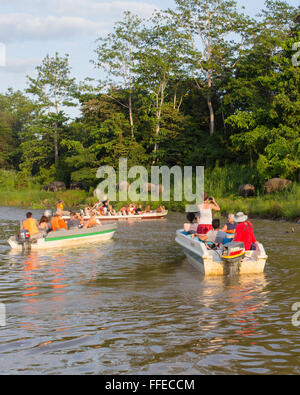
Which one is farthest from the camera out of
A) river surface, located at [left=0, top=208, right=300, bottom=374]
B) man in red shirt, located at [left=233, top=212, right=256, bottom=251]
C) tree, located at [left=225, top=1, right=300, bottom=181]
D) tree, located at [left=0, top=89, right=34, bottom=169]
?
tree, located at [left=0, top=89, right=34, bottom=169]

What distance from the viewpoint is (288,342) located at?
7137 mm

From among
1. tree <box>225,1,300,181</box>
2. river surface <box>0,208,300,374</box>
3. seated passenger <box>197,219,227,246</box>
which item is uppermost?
tree <box>225,1,300,181</box>

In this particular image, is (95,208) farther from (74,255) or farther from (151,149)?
(151,149)

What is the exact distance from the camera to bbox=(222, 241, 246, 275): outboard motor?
11.6 metres

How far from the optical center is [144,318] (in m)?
8.53

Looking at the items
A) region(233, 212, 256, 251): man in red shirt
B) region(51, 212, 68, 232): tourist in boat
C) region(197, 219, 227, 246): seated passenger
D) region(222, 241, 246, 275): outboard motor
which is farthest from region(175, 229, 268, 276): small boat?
region(51, 212, 68, 232): tourist in boat

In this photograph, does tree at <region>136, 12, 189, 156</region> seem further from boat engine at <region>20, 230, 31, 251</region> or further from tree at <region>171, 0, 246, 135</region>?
boat engine at <region>20, 230, 31, 251</region>

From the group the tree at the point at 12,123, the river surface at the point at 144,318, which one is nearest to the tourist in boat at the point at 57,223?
the river surface at the point at 144,318

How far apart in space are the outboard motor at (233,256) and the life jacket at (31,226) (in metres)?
7.63

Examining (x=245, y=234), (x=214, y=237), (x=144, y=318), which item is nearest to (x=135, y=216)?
(x=214, y=237)

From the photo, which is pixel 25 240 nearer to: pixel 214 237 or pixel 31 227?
pixel 31 227

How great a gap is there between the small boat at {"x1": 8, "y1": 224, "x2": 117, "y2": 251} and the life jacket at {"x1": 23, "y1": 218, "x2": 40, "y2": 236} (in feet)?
0.92
